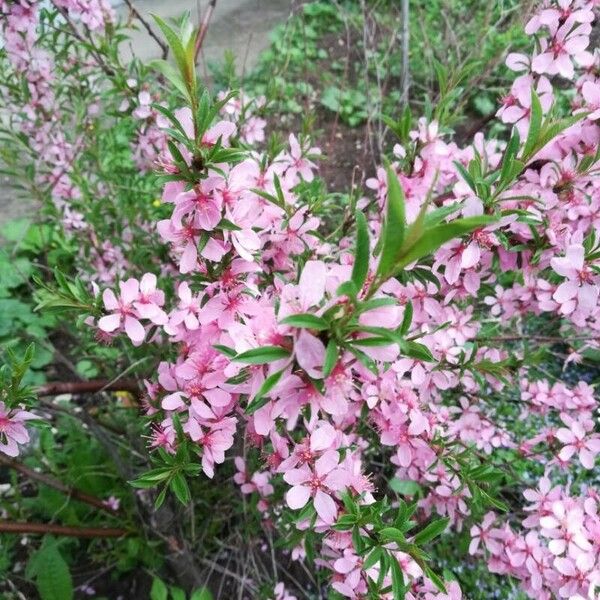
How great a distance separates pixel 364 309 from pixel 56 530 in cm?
150

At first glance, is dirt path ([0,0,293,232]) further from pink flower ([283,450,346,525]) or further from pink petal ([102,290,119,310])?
pink flower ([283,450,346,525])

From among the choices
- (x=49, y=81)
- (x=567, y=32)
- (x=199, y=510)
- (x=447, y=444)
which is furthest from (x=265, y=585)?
(x=49, y=81)

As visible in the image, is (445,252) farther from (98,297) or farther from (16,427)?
(16,427)

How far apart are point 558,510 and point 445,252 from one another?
72cm

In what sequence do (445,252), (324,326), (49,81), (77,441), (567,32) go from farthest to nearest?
(77,441) → (49,81) → (567,32) → (445,252) → (324,326)

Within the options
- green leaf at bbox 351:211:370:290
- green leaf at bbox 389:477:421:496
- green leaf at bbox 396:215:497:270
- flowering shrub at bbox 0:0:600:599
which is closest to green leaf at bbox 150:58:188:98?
flowering shrub at bbox 0:0:600:599

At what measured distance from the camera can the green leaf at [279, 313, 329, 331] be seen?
0.66 m

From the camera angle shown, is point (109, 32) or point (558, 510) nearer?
point (558, 510)

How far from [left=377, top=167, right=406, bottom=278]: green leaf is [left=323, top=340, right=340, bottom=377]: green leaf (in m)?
0.11

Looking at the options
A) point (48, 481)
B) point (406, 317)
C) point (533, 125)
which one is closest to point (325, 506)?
point (406, 317)

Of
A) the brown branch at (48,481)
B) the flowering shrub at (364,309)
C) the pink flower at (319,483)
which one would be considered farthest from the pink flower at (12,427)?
the pink flower at (319,483)

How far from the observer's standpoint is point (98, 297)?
1.16 metres

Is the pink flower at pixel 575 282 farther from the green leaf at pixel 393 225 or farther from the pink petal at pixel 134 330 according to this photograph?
the pink petal at pixel 134 330

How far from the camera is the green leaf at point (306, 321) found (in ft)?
2.18
